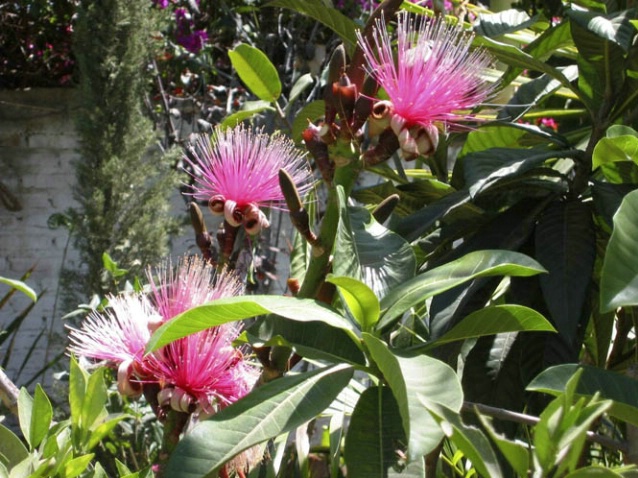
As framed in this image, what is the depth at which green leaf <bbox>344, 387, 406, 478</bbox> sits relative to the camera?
56 centimetres

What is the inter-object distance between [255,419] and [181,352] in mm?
120

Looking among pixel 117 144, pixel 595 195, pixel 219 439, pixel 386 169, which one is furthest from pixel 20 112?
pixel 219 439

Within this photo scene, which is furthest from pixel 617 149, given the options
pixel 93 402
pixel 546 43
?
pixel 93 402

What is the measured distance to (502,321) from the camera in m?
0.58

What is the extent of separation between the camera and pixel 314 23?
383cm

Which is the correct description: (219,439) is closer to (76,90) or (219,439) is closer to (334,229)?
(334,229)

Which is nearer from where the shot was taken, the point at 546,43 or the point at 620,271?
the point at 620,271

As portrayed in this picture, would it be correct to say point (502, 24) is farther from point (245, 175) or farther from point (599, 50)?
point (245, 175)

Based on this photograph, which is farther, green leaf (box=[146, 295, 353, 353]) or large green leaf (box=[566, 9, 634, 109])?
large green leaf (box=[566, 9, 634, 109])

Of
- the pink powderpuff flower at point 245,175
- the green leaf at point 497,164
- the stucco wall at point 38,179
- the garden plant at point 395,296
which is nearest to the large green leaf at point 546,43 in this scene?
the garden plant at point 395,296

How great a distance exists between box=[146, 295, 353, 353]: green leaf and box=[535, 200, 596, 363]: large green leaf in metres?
0.33

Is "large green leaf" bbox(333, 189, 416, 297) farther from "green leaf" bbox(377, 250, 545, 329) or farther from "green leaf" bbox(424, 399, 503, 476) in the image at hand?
"green leaf" bbox(424, 399, 503, 476)

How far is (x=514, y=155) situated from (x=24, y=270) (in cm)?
330

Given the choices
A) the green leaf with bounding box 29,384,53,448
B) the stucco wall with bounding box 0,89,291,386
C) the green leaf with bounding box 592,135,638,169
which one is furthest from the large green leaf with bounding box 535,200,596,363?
the stucco wall with bounding box 0,89,291,386
